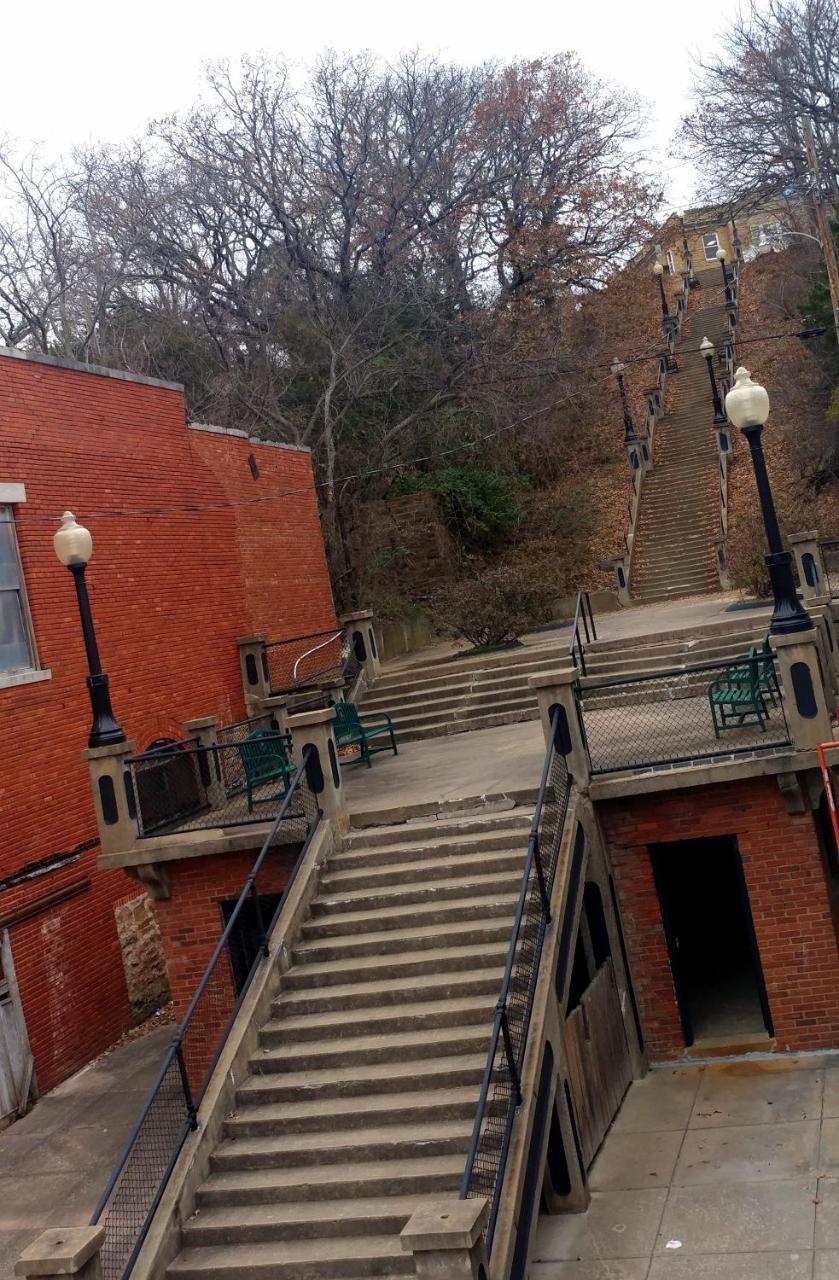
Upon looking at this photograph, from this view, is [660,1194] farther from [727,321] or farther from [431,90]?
[727,321]

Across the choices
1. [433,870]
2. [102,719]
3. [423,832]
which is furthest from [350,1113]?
[102,719]

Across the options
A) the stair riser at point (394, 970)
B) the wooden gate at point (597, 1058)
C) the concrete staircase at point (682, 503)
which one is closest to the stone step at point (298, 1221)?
the stair riser at point (394, 970)

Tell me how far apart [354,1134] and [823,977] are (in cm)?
508

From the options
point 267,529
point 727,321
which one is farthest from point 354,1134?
point 727,321

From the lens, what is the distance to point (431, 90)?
33.3 meters

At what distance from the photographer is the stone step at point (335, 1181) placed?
787cm

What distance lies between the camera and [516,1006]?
8.82m

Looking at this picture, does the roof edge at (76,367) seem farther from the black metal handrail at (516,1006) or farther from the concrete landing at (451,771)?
the black metal handrail at (516,1006)

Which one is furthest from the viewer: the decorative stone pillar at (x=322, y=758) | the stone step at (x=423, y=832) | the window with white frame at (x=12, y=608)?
the window with white frame at (x=12, y=608)

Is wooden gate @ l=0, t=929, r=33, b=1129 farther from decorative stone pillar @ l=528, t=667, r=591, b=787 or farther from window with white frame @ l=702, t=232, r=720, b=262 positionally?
window with white frame @ l=702, t=232, r=720, b=262

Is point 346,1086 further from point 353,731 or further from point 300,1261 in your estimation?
point 353,731

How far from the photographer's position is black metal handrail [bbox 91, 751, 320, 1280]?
8.10 meters

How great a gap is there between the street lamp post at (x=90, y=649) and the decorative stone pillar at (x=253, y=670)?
6.67 meters

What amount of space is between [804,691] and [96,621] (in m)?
9.29
